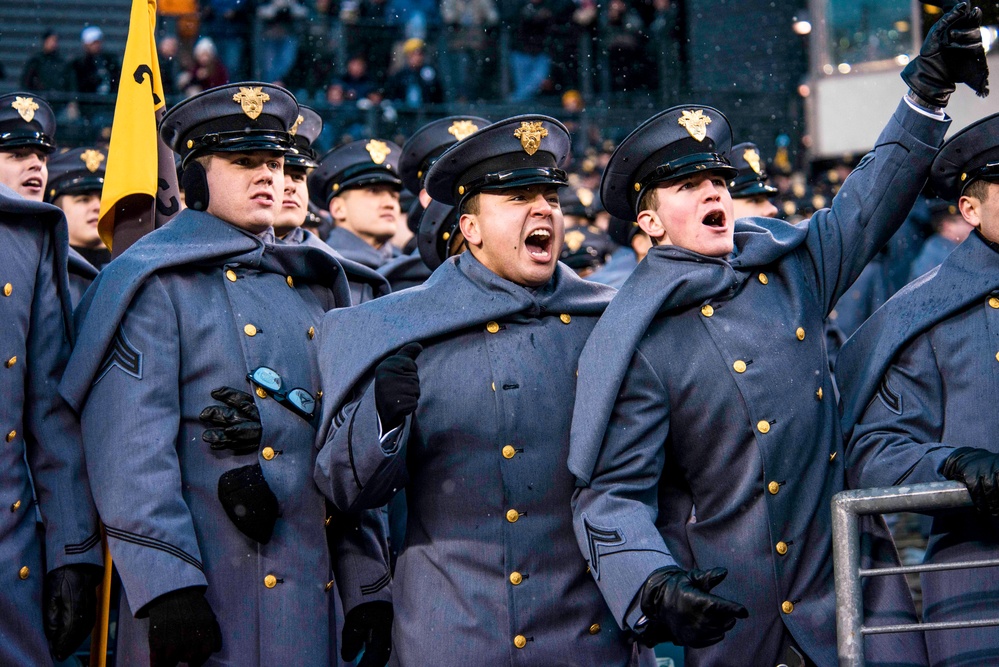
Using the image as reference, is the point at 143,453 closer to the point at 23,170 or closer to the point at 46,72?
the point at 23,170

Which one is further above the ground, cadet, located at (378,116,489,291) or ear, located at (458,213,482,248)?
ear, located at (458,213,482,248)

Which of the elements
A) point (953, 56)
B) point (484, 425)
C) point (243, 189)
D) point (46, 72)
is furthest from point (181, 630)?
point (46, 72)

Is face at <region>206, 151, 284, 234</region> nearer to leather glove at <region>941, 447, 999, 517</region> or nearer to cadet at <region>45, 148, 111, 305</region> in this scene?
leather glove at <region>941, 447, 999, 517</region>

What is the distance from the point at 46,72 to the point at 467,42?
16.4 feet

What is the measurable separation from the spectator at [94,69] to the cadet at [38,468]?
9.30 metres

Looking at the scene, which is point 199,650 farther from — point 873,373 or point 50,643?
point 873,373

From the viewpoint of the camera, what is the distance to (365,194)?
7.30m

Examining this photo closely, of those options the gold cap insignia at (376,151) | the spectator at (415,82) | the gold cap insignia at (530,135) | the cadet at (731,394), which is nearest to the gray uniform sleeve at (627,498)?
the cadet at (731,394)

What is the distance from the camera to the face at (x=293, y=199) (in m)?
5.79

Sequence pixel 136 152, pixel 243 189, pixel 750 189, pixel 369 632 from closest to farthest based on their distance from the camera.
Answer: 1. pixel 369 632
2. pixel 243 189
3. pixel 136 152
4. pixel 750 189

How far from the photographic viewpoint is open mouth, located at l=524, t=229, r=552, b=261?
4.01 meters

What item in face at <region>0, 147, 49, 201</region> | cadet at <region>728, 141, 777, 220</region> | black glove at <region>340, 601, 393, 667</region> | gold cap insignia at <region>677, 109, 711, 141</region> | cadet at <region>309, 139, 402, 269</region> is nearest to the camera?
gold cap insignia at <region>677, 109, 711, 141</region>

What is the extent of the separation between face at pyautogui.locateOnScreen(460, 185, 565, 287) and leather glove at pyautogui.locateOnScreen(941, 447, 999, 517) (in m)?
1.28

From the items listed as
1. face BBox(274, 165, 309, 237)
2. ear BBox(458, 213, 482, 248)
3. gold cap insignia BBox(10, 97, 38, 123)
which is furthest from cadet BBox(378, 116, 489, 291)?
ear BBox(458, 213, 482, 248)
